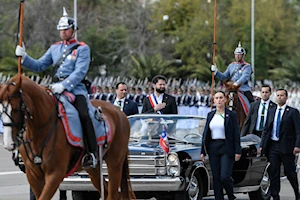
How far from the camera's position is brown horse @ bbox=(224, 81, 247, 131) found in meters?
19.2

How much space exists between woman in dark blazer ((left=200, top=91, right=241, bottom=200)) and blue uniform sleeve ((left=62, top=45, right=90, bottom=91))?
2.74 metres

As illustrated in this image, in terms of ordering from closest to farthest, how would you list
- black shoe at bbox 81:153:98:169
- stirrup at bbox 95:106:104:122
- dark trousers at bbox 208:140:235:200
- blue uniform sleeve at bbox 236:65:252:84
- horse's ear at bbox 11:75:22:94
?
horse's ear at bbox 11:75:22:94 → black shoe at bbox 81:153:98:169 → stirrup at bbox 95:106:104:122 → dark trousers at bbox 208:140:235:200 → blue uniform sleeve at bbox 236:65:252:84

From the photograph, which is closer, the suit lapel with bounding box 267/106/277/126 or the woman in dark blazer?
the woman in dark blazer

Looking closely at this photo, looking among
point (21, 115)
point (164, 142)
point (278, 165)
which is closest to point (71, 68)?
A: point (21, 115)

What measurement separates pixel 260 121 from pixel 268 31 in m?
54.7

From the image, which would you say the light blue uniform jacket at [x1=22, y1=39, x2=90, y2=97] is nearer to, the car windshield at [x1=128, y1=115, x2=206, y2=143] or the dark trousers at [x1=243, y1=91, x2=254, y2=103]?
the car windshield at [x1=128, y1=115, x2=206, y2=143]

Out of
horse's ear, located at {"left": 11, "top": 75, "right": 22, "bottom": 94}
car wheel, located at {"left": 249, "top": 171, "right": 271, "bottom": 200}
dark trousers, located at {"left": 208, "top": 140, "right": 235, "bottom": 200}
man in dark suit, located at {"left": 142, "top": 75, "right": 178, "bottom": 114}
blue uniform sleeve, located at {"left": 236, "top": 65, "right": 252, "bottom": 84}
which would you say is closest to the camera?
horse's ear, located at {"left": 11, "top": 75, "right": 22, "bottom": 94}

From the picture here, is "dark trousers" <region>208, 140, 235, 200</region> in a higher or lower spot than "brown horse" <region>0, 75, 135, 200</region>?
lower

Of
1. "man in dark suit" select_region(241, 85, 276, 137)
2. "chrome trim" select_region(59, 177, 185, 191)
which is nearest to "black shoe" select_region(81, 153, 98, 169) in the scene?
"chrome trim" select_region(59, 177, 185, 191)

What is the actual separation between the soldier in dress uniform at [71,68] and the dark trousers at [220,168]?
2654mm

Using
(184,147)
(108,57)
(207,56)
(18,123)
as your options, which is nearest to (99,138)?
(18,123)

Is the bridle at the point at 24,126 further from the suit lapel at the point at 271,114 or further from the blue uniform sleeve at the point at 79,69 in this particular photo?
the suit lapel at the point at 271,114

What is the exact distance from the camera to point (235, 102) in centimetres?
A: 1936

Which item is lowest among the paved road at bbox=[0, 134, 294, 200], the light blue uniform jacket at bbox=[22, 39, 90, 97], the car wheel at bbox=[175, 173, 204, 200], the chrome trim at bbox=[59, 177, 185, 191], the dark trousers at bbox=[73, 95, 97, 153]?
the paved road at bbox=[0, 134, 294, 200]
